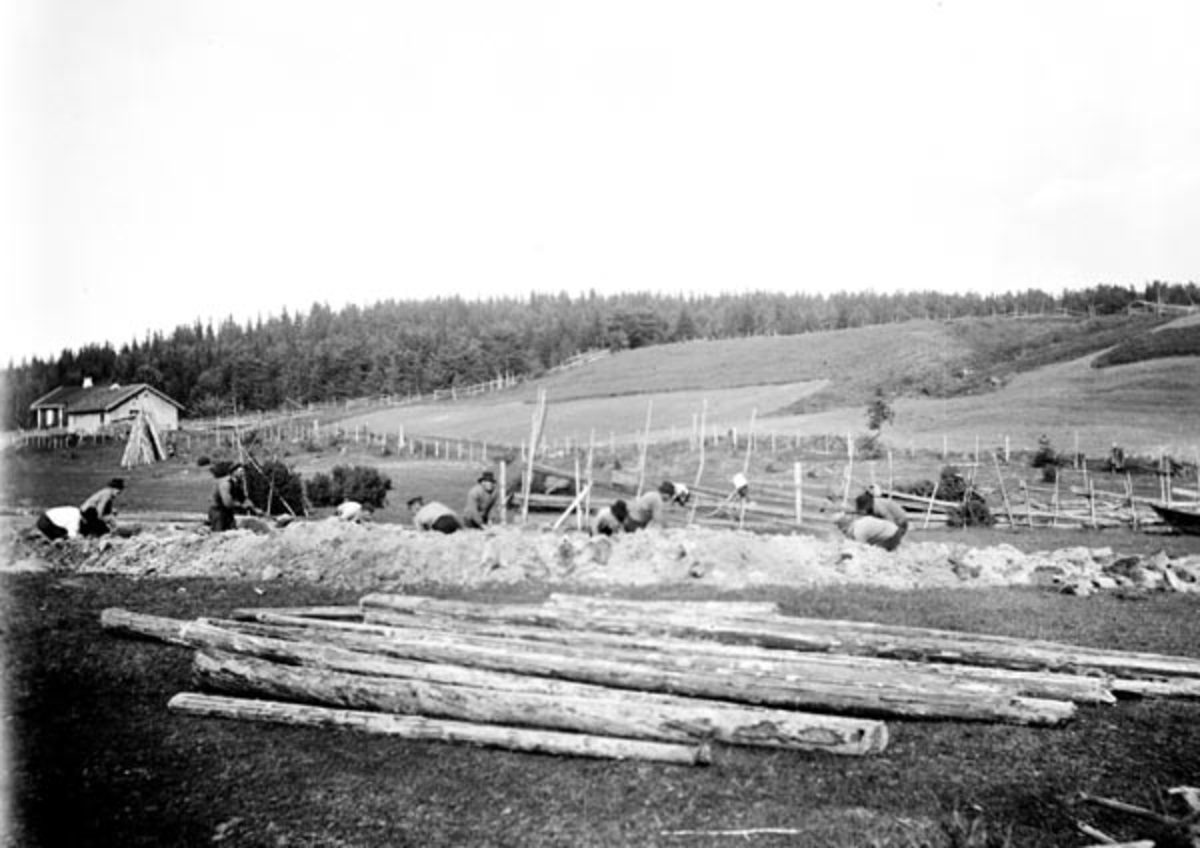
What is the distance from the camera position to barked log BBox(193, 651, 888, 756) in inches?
261

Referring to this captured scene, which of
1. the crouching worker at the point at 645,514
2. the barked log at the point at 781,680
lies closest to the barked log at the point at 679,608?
the barked log at the point at 781,680

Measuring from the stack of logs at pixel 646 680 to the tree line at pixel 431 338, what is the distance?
87898mm

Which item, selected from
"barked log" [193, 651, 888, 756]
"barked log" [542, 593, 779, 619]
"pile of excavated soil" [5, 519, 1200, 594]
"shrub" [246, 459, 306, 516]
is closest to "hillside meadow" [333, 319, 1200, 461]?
"shrub" [246, 459, 306, 516]

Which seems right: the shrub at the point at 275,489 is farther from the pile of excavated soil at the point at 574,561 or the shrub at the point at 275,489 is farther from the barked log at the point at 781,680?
the barked log at the point at 781,680

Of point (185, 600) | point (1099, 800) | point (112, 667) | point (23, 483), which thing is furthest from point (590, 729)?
point (23, 483)

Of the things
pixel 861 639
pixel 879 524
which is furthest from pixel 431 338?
pixel 861 639

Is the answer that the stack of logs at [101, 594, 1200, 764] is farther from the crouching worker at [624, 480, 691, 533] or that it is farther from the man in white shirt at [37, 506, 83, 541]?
the man in white shirt at [37, 506, 83, 541]

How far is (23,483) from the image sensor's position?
34.5m

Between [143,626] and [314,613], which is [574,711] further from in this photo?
[143,626]

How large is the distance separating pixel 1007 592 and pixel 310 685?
10.0m

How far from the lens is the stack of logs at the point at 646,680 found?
22.1 feet

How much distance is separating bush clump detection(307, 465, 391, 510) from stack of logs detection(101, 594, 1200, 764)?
1635cm

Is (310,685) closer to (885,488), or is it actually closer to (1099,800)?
(1099,800)

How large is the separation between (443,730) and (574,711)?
1036 millimetres
